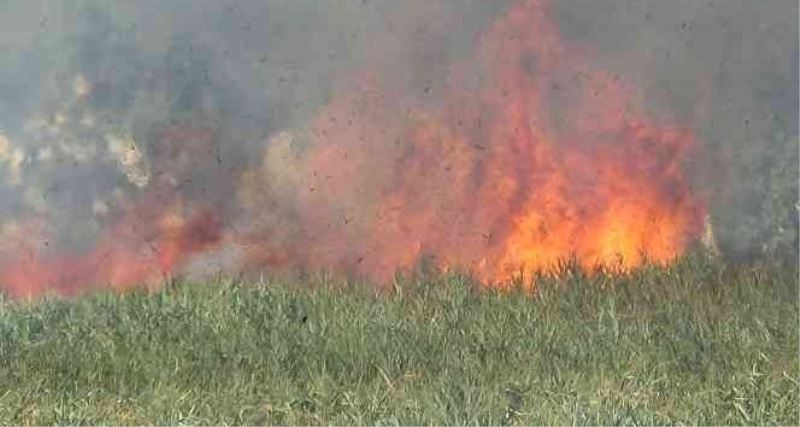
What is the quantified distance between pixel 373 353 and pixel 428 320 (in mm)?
799

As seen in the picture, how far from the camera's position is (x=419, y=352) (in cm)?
723

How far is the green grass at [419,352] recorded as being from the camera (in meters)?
6.26

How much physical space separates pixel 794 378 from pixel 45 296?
5.30 metres

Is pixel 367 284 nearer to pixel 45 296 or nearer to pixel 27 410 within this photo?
pixel 45 296

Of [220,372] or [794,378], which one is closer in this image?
[794,378]

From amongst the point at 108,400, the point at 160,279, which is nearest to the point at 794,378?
the point at 108,400

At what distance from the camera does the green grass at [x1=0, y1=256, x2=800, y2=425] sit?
6262 mm

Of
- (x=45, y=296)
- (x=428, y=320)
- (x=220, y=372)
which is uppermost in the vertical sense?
(x=45, y=296)

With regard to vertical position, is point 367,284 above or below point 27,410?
above

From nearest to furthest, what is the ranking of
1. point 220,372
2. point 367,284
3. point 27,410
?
point 27,410, point 220,372, point 367,284

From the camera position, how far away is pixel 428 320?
7930mm

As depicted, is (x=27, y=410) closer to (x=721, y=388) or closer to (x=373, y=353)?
(x=373, y=353)

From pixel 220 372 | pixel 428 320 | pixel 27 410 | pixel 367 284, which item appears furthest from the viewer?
pixel 367 284

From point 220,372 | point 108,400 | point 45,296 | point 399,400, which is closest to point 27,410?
point 108,400
